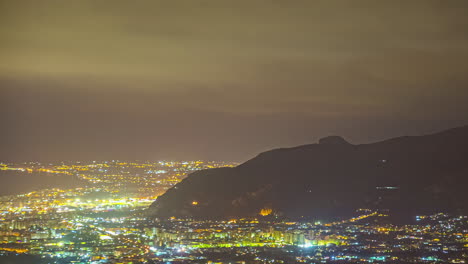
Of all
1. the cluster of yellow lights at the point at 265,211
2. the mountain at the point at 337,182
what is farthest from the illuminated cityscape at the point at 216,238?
the mountain at the point at 337,182

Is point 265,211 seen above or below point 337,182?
below

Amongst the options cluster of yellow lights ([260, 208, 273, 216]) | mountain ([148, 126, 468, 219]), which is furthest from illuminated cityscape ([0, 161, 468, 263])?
mountain ([148, 126, 468, 219])

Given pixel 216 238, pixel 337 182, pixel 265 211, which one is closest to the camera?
pixel 216 238

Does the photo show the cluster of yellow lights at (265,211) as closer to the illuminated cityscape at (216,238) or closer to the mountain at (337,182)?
the illuminated cityscape at (216,238)

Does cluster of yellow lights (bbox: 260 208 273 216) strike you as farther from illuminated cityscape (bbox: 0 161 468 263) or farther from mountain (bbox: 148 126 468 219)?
mountain (bbox: 148 126 468 219)

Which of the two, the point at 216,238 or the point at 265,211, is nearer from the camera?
the point at 216,238

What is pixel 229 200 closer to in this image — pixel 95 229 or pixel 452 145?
pixel 95 229

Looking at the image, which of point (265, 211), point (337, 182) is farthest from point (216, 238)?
point (337, 182)

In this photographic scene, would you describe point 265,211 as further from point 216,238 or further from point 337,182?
point 216,238
